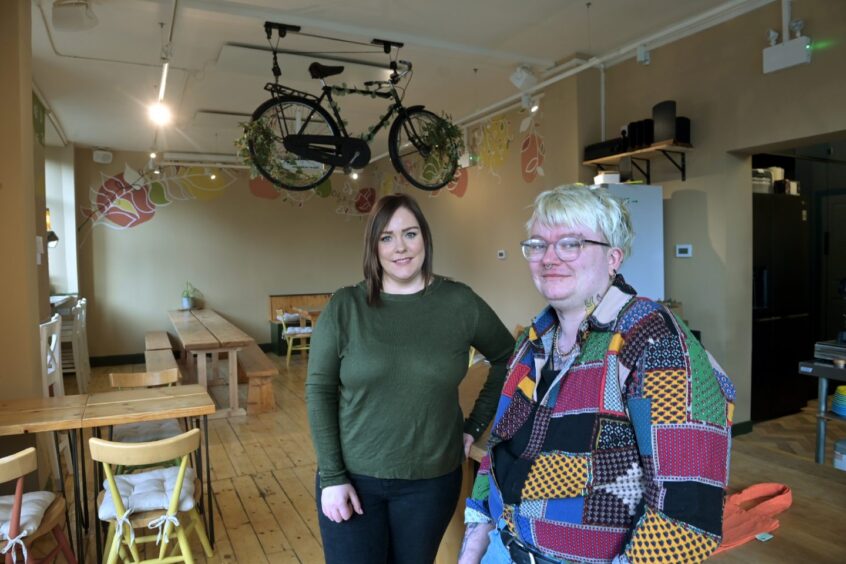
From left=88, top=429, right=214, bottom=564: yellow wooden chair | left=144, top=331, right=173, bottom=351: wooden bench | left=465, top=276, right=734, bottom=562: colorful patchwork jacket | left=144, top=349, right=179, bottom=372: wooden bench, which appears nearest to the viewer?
left=465, top=276, right=734, bottom=562: colorful patchwork jacket

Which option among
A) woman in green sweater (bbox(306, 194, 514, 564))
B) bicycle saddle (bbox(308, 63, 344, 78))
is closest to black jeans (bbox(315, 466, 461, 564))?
woman in green sweater (bbox(306, 194, 514, 564))

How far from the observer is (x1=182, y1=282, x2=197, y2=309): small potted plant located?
8898mm

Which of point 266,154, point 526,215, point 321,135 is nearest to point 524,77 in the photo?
point 526,215

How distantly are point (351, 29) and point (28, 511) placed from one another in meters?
3.53

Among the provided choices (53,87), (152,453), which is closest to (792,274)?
(152,453)

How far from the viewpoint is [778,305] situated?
16.2ft

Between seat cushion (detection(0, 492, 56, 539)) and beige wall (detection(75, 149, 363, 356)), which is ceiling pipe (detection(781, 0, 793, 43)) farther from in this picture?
beige wall (detection(75, 149, 363, 356))

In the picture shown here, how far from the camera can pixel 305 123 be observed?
14.8 feet

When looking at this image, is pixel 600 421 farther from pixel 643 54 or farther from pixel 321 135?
pixel 643 54

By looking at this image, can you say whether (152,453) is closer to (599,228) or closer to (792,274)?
(599,228)

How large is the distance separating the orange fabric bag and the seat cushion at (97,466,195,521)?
2.16 metres

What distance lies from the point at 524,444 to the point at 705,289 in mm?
3967

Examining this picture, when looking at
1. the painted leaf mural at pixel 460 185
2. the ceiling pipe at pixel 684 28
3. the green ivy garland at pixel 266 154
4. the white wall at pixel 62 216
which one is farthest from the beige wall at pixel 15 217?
the white wall at pixel 62 216

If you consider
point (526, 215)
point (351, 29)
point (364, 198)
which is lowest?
point (526, 215)
